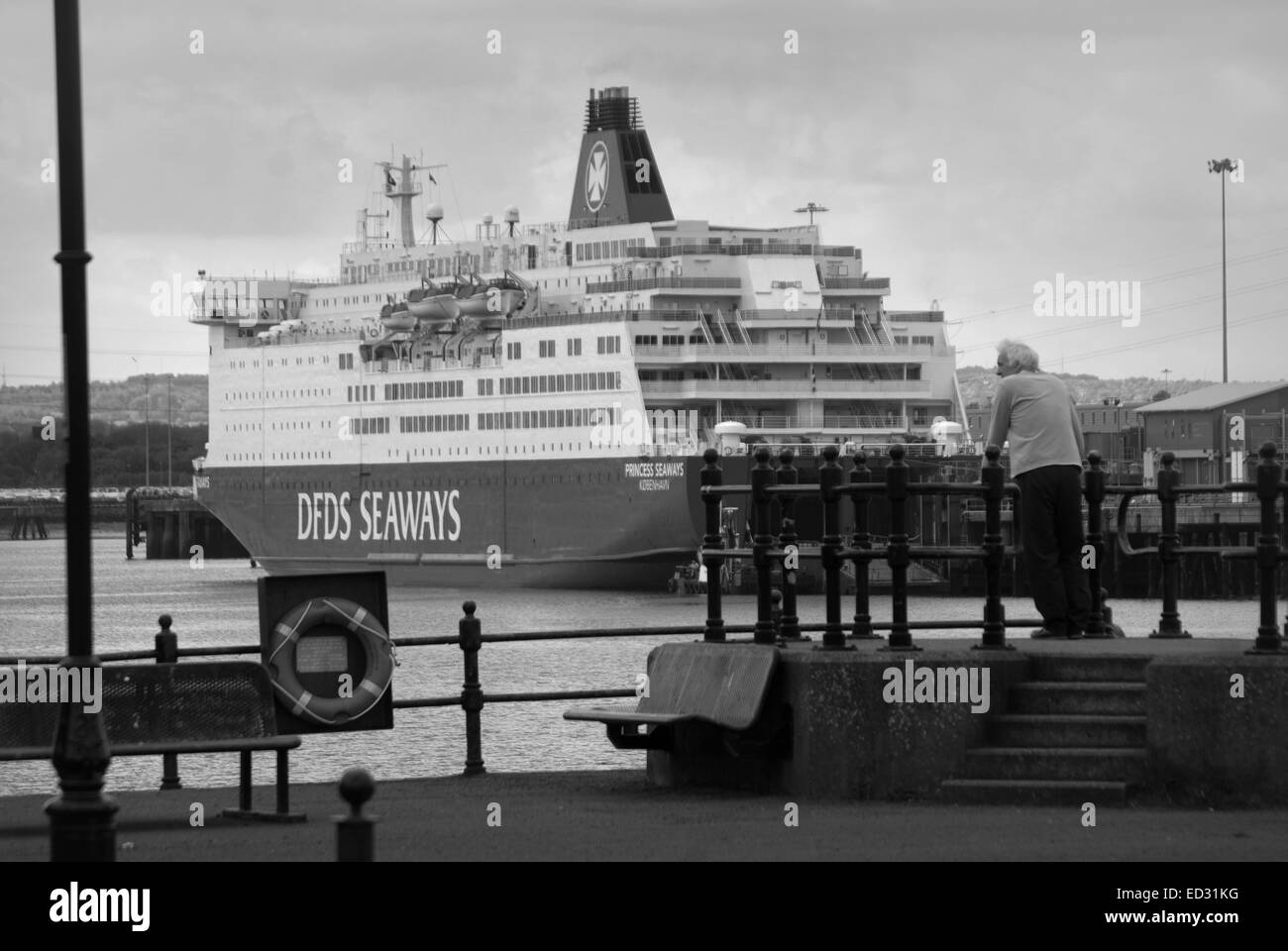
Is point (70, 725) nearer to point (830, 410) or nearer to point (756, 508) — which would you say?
point (756, 508)

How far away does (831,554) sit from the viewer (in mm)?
10445

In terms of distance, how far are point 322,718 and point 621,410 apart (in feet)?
172

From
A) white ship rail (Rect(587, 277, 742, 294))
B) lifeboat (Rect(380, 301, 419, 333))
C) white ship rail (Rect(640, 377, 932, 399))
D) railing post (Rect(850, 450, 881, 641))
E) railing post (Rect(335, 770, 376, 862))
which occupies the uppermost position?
white ship rail (Rect(587, 277, 742, 294))

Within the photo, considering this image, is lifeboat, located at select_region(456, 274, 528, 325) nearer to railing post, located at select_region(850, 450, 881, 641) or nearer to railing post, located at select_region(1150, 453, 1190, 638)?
railing post, located at select_region(1150, 453, 1190, 638)

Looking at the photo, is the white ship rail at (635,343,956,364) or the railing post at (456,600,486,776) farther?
the white ship rail at (635,343,956,364)

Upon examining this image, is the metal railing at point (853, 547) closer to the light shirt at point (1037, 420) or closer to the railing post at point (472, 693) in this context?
the light shirt at point (1037, 420)

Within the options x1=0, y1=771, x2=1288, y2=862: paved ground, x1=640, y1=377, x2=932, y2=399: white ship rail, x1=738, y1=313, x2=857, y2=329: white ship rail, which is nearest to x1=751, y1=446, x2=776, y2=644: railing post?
x1=0, y1=771, x2=1288, y2=862: paved ground

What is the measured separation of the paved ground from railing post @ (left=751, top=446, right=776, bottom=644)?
32.6 inches

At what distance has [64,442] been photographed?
788cm

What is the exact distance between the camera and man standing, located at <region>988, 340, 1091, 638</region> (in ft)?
37.2

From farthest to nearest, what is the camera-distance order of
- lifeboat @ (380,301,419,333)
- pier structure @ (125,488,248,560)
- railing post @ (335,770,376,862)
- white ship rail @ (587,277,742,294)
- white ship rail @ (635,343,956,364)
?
pier structure @ (125,488,248,560) → lifeboat @ (380,301,419,333) → white ship rail @ (587,277,742,294) → white ship rail @ (635,343,956,364) → railing post @ (335,770,376,862)

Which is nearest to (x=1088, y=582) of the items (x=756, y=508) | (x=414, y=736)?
(x=756, y=508)

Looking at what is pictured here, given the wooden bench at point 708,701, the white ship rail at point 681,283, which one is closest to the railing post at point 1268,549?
the wooden bench at point 708,701
